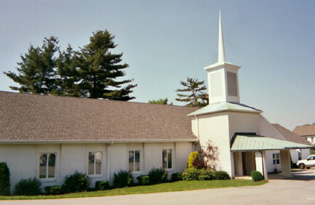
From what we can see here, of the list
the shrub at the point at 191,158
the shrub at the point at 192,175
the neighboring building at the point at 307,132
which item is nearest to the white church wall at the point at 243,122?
the shrub at the point at 191,158

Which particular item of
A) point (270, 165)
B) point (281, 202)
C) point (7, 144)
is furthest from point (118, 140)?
point (270, 165)

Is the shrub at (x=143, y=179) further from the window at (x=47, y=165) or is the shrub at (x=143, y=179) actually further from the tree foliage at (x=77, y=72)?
the tree foliage at (x=77, y=72)

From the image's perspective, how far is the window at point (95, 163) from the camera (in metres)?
20.8

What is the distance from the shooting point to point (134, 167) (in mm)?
22719

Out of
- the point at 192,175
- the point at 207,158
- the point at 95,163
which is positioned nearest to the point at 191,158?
the point at 207,158

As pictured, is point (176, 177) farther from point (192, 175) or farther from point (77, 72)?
point (77, 72)

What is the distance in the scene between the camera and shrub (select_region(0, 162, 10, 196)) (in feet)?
53.7

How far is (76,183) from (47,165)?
230cm

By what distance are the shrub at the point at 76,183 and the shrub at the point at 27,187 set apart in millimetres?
1702

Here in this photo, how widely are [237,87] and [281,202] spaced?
1575 cm

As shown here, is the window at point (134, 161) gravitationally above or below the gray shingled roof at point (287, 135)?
below

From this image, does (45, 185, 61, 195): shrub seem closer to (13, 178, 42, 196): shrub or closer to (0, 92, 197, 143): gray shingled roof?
(13, 178, 42, 196): shrub

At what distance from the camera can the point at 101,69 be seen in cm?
4844

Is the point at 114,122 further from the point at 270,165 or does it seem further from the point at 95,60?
the point at 95,60
